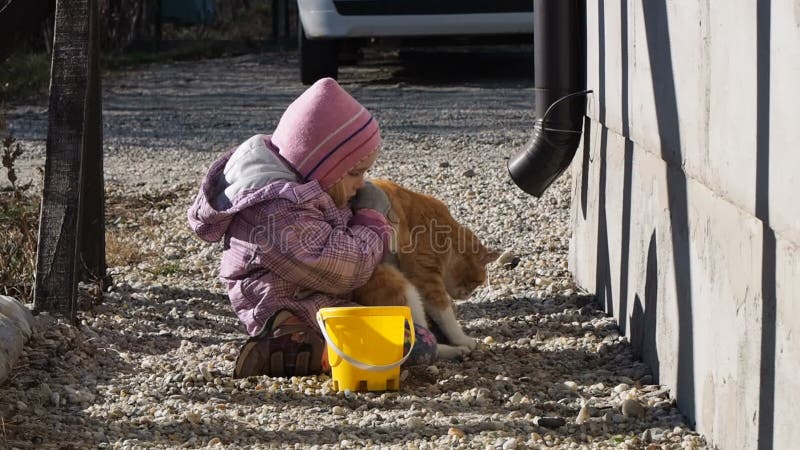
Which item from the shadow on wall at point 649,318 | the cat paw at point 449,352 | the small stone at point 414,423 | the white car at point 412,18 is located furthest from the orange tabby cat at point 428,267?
the white car at point 412,18

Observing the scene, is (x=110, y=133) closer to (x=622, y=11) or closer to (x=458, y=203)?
(x=458, y=203)

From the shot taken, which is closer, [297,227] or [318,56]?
[297,227]

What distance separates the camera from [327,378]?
4285mm

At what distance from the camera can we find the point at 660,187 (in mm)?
4141

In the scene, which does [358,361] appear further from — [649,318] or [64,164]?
[64,164]

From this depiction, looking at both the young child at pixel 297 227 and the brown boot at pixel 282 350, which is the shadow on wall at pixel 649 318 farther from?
the brown boot at pixel 282 350

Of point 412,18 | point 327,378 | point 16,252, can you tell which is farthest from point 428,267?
point 412,18

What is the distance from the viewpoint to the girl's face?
14.4 feet

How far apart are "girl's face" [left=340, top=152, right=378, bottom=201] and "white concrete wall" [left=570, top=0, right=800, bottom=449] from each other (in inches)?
39.2

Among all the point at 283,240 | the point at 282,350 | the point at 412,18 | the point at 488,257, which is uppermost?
the point at 412,18

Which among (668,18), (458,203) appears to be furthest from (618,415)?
(458,203)

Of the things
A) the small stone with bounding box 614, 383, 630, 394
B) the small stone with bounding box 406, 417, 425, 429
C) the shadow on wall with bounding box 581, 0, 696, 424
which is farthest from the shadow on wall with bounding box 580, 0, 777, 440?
the small stone with bounding box 406, 417, 425, 429

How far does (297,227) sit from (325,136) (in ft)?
1.13

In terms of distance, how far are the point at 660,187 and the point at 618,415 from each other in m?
0.83
